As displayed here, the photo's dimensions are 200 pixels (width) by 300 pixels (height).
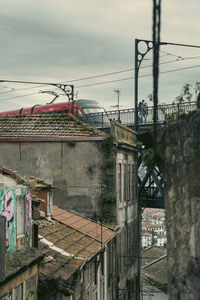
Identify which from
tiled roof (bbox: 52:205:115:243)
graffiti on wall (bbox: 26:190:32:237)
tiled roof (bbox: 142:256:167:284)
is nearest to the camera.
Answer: graffiti on wall (bbox: 26:190:32:237)

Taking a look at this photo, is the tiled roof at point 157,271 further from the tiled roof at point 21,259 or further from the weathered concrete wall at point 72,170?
the tiled roof at point 21,259

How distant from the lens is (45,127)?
31.7 meters

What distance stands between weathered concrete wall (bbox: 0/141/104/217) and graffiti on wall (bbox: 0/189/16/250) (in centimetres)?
1524

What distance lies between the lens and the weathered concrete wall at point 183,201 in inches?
307

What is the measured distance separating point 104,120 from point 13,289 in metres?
25.1

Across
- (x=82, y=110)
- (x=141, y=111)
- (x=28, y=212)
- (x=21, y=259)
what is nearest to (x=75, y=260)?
(x=28, y=212)

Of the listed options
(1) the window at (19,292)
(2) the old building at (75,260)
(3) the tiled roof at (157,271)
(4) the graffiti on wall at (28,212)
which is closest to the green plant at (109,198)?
(2) the old building at (75,260)

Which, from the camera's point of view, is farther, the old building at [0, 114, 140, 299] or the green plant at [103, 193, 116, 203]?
the old building at [0, 114, 140, 299]

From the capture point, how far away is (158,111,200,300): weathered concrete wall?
780 cm

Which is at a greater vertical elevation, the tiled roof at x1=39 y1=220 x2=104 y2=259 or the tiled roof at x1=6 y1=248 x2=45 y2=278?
the tiled roof at x1=6 y1=248 x2=45 y2=278

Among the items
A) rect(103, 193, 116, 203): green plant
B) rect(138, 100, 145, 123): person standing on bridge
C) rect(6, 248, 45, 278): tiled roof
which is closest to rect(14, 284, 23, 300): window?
rect(6, 248, 45, 278): tiled roof

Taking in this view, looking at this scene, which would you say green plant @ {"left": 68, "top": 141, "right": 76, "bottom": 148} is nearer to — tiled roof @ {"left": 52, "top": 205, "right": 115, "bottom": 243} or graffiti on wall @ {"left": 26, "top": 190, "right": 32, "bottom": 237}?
tiled roof @ {"left": 52, "top": 205, "right": 115, "bottom": 243}

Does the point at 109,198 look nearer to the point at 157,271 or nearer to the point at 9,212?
the point at 157,271

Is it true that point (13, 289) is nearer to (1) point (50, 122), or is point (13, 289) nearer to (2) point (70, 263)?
(2) point (70, 263)
